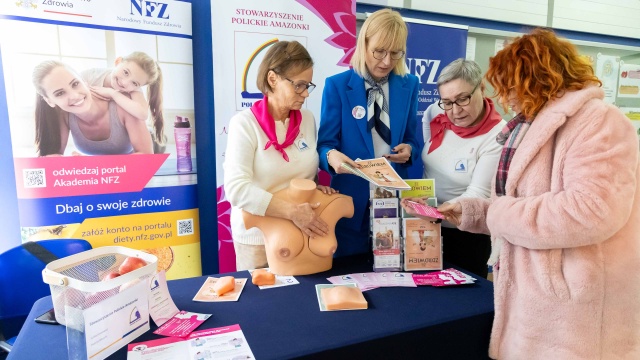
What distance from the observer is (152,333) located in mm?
1184

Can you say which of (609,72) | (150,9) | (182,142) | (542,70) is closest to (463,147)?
(542,70)

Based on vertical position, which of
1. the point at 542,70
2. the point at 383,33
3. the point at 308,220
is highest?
the point at 383,33

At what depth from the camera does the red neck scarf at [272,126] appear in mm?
1675

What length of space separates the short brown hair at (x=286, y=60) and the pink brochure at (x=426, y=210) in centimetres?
71

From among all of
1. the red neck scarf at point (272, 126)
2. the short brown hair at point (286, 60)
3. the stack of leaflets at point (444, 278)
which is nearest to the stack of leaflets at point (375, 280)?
the stack of leaflets at point (444, 278)

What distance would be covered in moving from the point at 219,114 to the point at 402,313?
1.99m

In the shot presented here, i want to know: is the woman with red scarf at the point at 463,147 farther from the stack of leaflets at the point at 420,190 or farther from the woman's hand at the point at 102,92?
the woman's hand at the point at 102,92

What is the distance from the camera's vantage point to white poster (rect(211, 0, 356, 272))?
278cm

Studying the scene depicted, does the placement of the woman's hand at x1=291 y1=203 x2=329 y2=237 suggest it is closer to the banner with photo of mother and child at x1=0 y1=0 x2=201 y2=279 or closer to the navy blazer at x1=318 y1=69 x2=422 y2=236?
the navy blazer at x1=318 y1=69 x2=422 y2=236

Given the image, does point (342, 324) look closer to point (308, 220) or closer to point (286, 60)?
point (308, 220)

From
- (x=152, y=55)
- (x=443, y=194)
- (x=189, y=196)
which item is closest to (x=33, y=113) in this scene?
(x=152, y=55)

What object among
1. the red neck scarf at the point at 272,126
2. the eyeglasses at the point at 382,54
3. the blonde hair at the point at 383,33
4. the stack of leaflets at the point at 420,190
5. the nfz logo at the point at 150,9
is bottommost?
the stack of leaflets at the point at 420,190

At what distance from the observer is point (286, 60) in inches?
65.2

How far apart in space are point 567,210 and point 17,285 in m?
2.46
